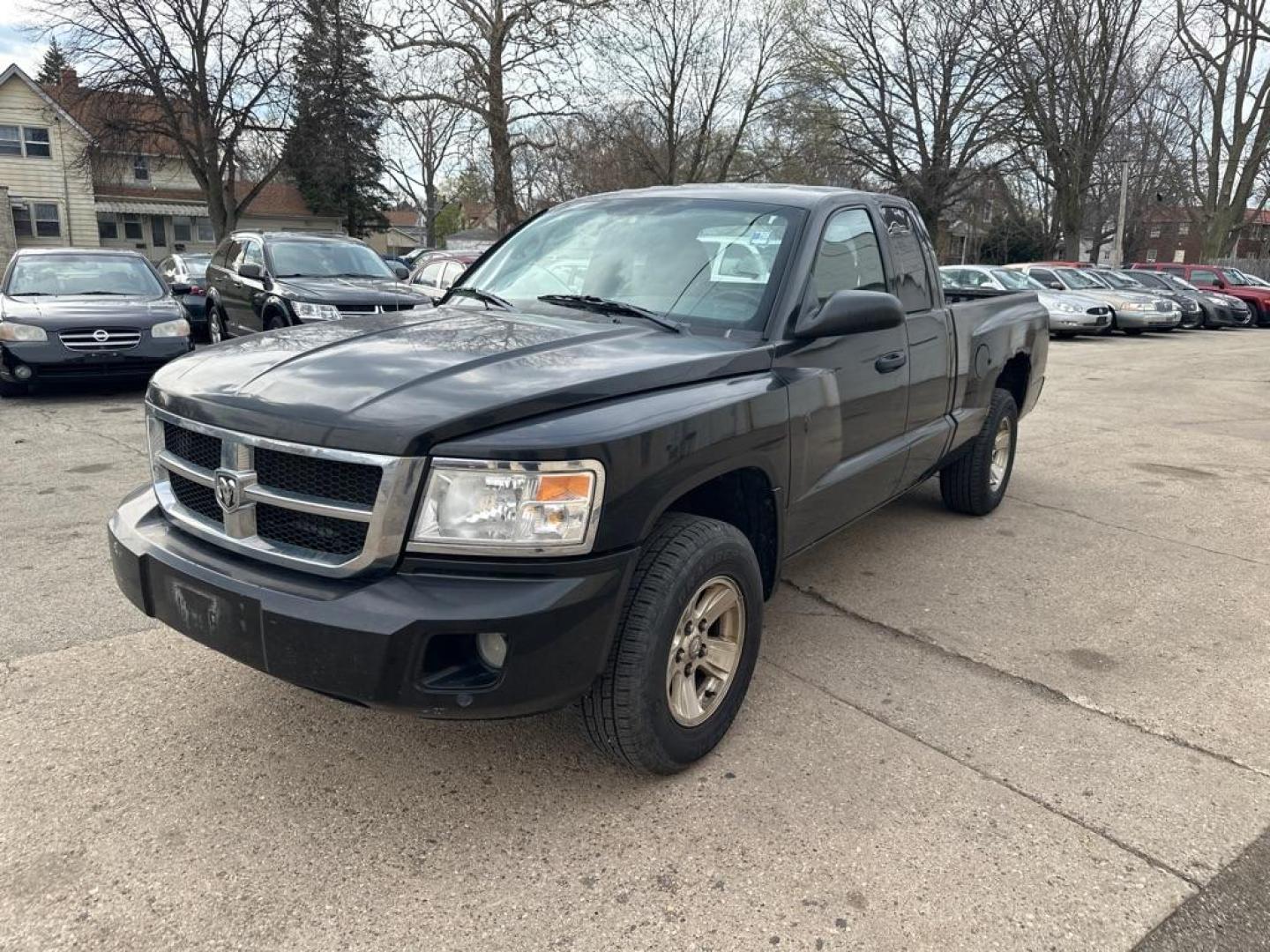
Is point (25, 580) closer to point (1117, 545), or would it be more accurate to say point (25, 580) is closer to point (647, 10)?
point (1117, 545)

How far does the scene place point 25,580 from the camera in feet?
13.5

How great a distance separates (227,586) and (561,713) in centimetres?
122

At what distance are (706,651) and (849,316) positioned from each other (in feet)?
4.05

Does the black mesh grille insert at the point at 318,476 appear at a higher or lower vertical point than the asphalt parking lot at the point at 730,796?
higher

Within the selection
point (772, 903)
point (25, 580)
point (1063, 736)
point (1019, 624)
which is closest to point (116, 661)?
point (25, 580)

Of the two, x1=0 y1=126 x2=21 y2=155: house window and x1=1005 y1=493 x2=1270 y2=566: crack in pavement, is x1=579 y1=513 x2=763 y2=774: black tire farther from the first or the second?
x1=0 y1=126 x2=21 y2=155: house window

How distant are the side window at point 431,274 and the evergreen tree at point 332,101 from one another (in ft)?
54.0

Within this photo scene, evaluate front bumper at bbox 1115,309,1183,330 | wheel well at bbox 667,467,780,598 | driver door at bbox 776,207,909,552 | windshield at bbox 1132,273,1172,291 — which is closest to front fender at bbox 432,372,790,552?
wheel well at bbox 667,467,780,598

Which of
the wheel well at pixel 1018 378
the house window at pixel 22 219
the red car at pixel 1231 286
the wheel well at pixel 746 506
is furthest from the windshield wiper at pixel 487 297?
the house window at pixel 22 219

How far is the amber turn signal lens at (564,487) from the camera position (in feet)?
7.31

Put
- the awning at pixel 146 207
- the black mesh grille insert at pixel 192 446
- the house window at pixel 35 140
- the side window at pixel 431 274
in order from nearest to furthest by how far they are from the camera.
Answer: the black mesh grille insert at pixel 192 446, the side window at pixel 431 274, the house window at pixel 35 140, the awning at pixel 146 207

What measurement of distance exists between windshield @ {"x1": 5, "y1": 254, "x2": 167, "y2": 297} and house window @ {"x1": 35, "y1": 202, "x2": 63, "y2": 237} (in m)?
34.5

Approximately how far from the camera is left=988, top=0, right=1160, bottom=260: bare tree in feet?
98.2

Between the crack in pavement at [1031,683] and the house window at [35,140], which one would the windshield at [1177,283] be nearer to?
the crack in pavement at [1031,683]
